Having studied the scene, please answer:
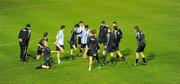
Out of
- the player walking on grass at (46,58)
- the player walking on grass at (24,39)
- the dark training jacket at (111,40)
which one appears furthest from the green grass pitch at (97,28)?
the dark training jacket at (111,40)

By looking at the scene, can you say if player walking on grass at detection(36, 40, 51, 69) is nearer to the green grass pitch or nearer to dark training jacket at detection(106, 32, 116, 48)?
the green grass pitch

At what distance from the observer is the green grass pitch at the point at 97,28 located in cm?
2955

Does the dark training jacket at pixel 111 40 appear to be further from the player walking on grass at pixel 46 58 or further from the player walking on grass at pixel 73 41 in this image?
the player walking on grass at pixel 46 58

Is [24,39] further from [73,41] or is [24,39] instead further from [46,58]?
[73,41]

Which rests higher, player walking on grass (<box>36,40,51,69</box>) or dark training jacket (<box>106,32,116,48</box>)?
dark training jacket (<box>106,32,116,48</box>)

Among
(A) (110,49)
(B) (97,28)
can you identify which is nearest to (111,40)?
(A) (110,49)

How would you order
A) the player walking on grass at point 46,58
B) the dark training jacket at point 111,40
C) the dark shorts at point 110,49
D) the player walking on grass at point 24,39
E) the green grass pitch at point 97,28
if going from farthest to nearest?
1. the player walking on grass at point 24,39
2. the dark shorts at point 110,49
3. the dark training jacket at point 111,40
4. the player walking on grass at point 46,58
5. the green grass pitch at point 97,28

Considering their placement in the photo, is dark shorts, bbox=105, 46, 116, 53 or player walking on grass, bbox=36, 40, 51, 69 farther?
dark shorts, bbox=105, 46, 116, 53

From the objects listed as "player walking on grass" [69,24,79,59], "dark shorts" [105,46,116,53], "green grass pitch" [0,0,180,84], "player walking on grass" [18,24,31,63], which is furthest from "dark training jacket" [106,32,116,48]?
"player walking on grass" [18,24,31,63]

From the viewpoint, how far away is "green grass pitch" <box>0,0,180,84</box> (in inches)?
1163

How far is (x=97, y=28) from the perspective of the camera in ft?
148

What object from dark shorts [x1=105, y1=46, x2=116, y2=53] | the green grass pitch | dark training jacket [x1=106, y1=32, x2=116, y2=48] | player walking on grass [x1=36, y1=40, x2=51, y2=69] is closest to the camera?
the green grass pitch

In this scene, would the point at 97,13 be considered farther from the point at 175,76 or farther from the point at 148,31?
the point at 175,76

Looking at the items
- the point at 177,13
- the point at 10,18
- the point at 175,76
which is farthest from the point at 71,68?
the point at 177,13
